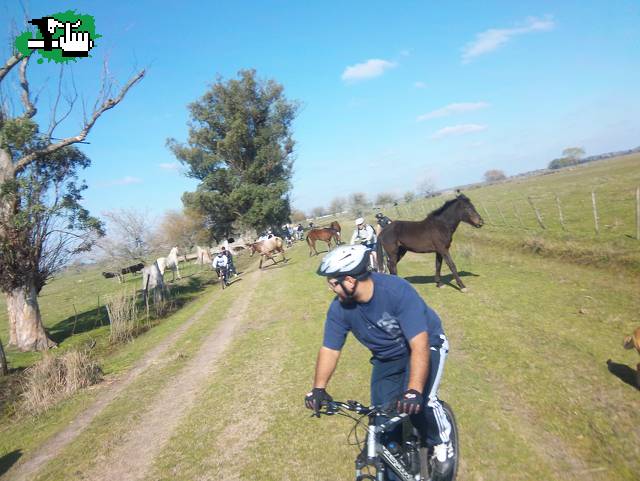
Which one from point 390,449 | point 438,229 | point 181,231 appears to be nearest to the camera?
point 390,449

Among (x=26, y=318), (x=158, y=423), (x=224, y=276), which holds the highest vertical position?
(x=26, y=318)

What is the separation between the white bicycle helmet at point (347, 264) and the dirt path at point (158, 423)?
439 cm

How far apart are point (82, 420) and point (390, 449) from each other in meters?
6.93

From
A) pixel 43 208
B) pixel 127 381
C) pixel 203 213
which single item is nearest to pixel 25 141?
pixel 43 208

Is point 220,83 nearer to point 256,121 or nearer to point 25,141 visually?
point 256,121

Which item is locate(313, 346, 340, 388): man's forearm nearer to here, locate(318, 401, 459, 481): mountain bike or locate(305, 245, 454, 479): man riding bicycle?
locate(305, 245, 454, 479): man riding bicycle

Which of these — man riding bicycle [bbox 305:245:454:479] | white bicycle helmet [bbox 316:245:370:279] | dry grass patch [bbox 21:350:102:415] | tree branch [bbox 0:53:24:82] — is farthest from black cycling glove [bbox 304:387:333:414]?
tree branch [bbox 0:53:24:82]

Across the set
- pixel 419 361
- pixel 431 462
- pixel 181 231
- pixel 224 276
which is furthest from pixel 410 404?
pixel 181 231

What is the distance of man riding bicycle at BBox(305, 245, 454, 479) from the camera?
3.16 m

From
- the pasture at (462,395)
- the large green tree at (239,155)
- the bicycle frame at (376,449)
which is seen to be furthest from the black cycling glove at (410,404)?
the large green tree at (239,155)

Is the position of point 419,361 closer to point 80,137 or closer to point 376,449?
point 376,449

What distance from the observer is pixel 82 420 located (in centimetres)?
754

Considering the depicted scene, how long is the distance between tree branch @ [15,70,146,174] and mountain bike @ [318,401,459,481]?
17138mm

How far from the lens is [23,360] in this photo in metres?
13.5
